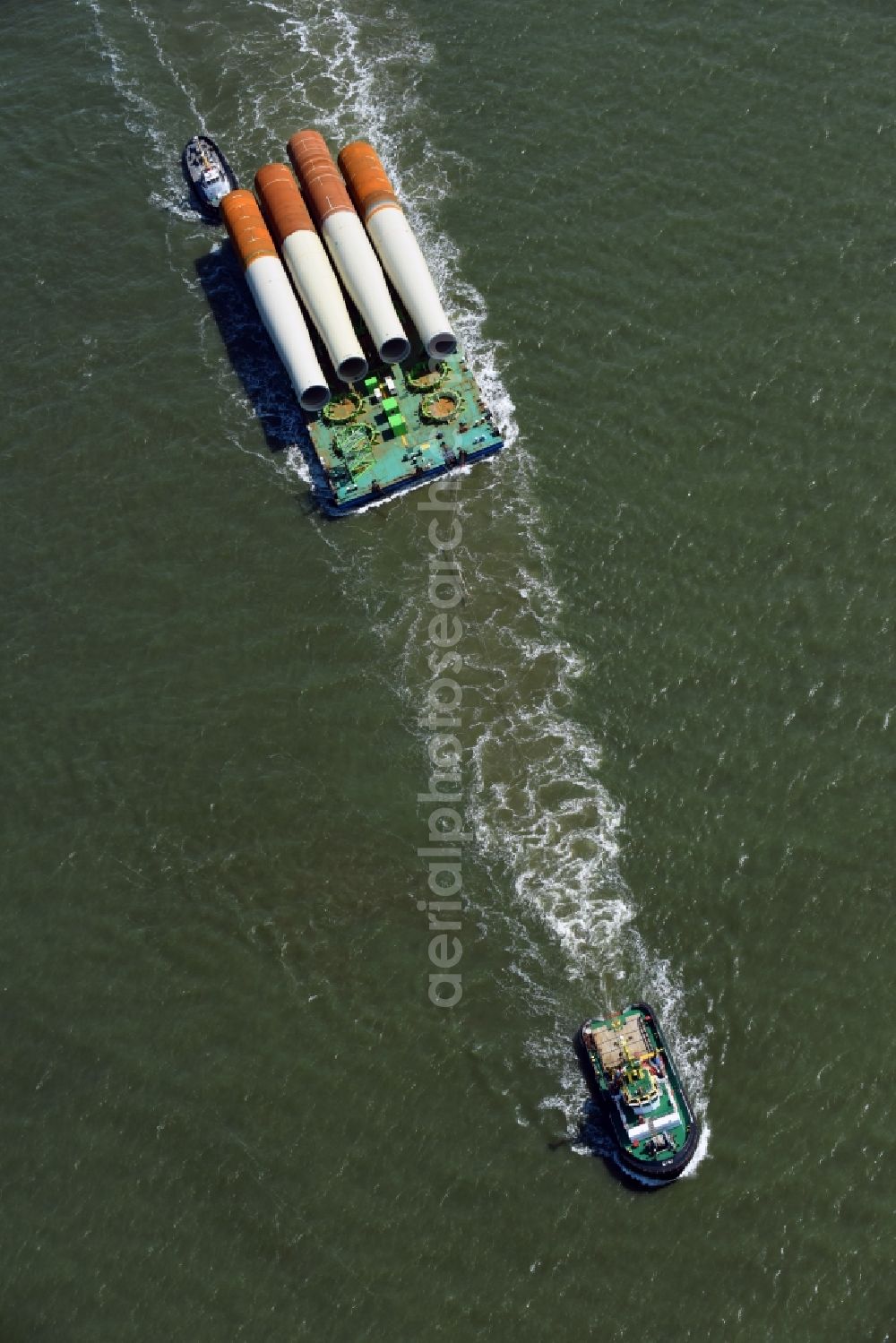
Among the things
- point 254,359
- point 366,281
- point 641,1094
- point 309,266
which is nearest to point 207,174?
point 309,266

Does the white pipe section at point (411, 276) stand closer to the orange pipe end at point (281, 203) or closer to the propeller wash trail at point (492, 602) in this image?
the propeller wash trail at point (492, 602)

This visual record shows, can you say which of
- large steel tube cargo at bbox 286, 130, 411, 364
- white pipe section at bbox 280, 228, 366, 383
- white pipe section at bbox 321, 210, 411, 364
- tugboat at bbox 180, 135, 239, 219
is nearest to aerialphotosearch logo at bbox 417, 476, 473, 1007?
white pipe section at bbox 280, 228, 366, 383

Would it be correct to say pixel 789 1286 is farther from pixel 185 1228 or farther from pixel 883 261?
pixel 883 261

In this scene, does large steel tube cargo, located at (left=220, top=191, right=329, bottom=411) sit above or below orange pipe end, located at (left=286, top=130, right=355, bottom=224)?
below

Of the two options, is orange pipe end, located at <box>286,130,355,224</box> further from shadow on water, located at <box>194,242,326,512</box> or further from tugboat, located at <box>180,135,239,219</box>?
shadow on water, located at <box>194,242,326,512</box>

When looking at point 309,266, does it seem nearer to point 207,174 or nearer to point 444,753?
point 207,174

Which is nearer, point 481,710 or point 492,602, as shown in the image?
point 481,710
